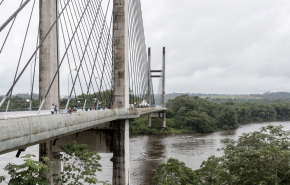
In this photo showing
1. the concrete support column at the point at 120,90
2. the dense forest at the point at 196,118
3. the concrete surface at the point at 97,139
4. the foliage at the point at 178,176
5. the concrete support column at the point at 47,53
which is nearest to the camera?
the concrete support column at the point at 47,53

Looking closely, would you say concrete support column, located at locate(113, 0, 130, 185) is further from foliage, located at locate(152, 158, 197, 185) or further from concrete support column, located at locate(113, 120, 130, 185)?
foliage, located at locate(152, 158, 197, 185)

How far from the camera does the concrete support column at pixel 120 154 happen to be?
15875 millimetres

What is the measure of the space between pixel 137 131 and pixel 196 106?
70.7 feet

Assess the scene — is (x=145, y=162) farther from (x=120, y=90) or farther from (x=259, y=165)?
(x=259, y=165)

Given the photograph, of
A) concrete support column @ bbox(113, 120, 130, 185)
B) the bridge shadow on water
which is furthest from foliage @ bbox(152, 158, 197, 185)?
the bridge shadow on water

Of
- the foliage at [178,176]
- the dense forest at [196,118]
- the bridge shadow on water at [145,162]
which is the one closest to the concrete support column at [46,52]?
the foliage at [178,176]

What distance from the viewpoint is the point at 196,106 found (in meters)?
71.2

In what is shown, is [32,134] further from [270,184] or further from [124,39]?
[124,39]

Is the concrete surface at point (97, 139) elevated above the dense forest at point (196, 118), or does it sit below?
above

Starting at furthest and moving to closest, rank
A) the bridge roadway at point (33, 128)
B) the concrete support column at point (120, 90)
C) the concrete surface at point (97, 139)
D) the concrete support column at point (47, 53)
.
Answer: the concrete support column at point (120, 90)
the concrete surface at point (97, 139)
the concrete support column at point (47, 53)
the bridge roadway at point (33, 128)

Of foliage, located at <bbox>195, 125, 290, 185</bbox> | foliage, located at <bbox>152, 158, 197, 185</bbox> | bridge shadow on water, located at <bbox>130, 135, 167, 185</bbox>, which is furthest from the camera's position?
bridge shadow on water, located at <bbox>130, 135, 167, 185</bbox>

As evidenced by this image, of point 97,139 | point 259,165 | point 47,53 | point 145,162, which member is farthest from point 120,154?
point 145,162

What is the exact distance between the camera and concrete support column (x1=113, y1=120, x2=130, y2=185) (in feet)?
52.1

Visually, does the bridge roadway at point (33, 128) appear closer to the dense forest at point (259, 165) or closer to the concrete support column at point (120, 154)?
the concrete support column at point (120, 154)
